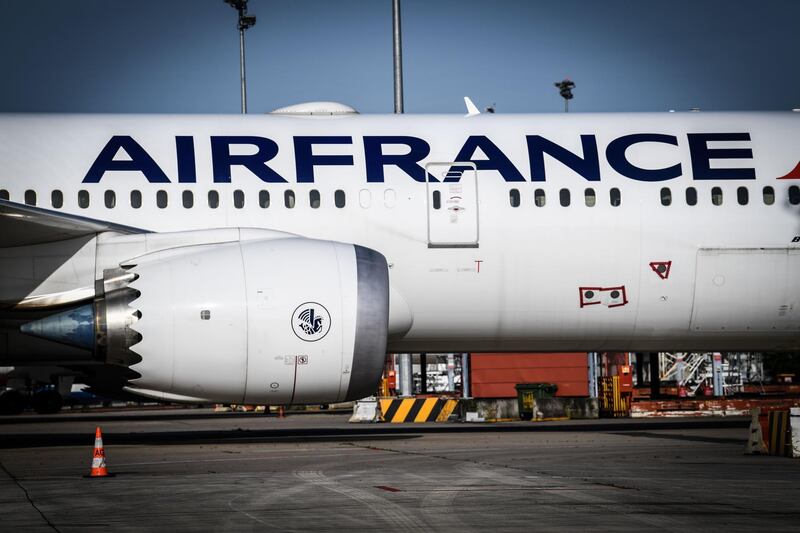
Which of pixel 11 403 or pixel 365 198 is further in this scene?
pixel 11 403

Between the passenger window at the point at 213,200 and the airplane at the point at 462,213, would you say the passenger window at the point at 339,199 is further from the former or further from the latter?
the passenger window at the point at 213,200

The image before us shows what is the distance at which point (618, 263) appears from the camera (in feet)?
50.6

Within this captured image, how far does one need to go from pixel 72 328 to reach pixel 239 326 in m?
2.14

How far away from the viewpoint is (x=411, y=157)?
1538 cm

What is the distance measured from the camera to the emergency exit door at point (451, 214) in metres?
15.2

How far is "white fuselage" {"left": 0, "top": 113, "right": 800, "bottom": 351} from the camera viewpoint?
49.0ft

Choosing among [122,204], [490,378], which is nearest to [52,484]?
[122,204]

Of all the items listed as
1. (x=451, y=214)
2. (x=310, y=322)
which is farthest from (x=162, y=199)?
(x=451, y=214)

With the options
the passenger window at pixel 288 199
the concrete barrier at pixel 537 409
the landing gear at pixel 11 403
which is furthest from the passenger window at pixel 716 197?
the landing gear at pixel 11 403

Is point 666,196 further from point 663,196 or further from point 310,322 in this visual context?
point 310,322

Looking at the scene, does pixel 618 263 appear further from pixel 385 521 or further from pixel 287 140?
pixel 385 521

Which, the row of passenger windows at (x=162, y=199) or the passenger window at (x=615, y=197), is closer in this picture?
the row of passenger windows at (x=162, y=199)

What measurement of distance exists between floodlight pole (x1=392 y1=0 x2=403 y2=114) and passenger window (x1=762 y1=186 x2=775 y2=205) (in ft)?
34.3

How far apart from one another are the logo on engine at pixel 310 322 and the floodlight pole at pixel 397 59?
12.1 metres
